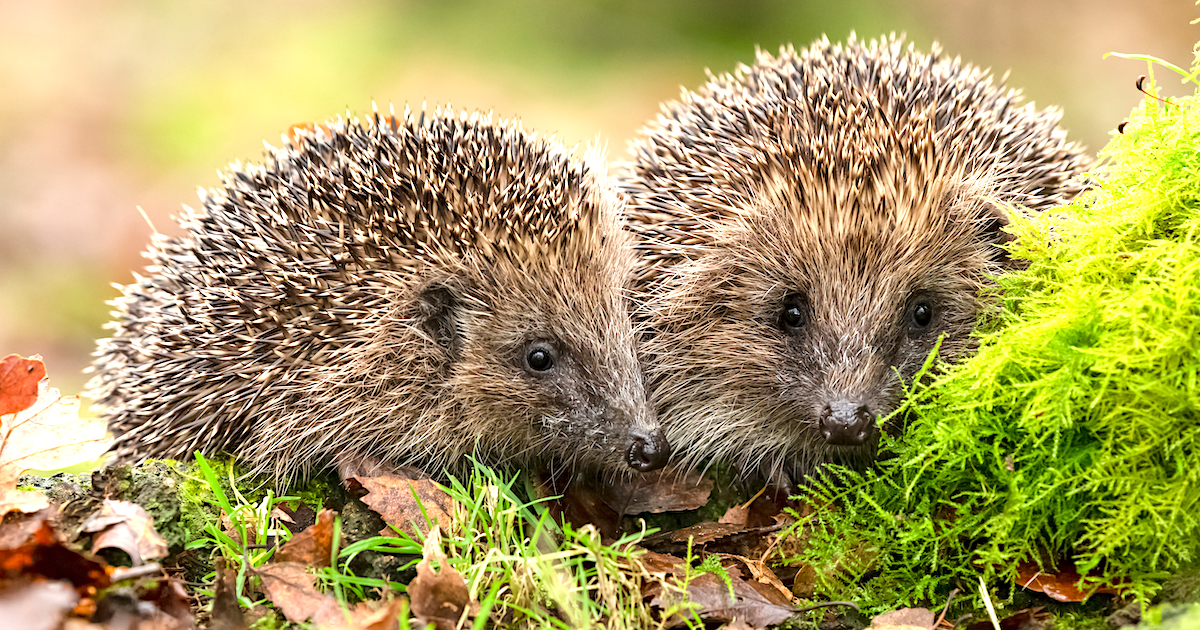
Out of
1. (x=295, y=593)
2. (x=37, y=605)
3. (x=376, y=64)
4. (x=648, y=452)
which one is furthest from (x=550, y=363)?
(x=376, y=64)

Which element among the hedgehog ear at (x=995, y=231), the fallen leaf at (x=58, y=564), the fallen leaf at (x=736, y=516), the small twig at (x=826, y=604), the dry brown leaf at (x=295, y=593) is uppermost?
the hedgehog ear at (x=995, y=231)

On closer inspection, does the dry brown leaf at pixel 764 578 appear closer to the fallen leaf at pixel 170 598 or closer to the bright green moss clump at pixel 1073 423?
the bright green moss clump at pixel 1073 423

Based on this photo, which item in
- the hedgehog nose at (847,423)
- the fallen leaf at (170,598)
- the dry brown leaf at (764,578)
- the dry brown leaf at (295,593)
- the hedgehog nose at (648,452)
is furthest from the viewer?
the hedgehog nose at (648,452)

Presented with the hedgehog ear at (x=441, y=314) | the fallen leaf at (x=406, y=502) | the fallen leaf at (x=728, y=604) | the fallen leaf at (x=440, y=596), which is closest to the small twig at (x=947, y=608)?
the fallen leaf at (x=728, y=604)

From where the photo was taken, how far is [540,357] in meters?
3.44

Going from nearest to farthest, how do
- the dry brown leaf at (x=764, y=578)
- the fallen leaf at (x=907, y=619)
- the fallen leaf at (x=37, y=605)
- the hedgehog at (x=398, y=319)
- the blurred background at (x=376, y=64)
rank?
1. the fallen leaf at (x=37, y=605)
2. the fallen leaf at (x=907, y=619)
3. the dry brown leaf at (x=764, y=578)
4. the hedgehog at (x=398, y=319)
5. the blurred background at (x=376, y=64)

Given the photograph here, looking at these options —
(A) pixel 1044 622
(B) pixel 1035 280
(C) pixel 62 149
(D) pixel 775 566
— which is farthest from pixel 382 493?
(C) pixel 62 149

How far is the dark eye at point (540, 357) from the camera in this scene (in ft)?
11.3

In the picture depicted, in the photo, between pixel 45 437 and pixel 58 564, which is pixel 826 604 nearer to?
pixel 58 564

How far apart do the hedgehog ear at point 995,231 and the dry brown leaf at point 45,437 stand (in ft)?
9.45

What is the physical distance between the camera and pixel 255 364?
3264 millimetres

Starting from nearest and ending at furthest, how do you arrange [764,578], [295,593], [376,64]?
[295,593] → [764,578] → [376,64]

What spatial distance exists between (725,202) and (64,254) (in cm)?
846

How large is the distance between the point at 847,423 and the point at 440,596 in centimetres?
139
